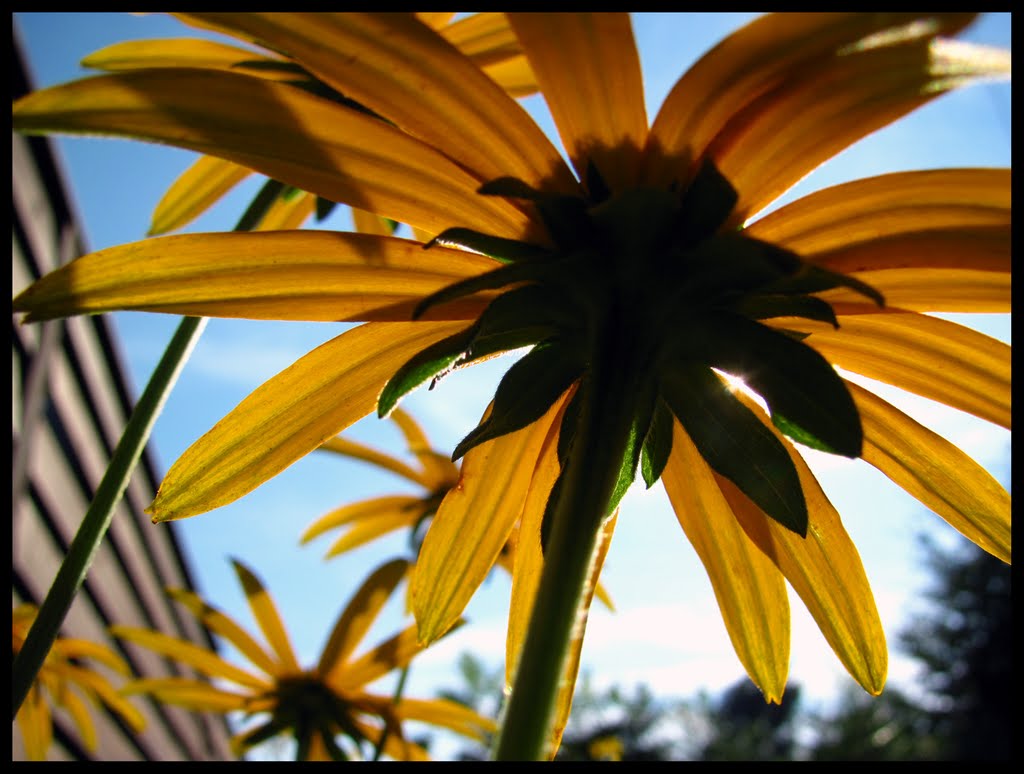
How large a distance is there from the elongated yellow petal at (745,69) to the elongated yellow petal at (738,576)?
0.28m

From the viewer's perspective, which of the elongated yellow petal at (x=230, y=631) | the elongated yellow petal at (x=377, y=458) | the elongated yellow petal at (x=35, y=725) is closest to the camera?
the elongated yellow petal at (x=35, y=725)

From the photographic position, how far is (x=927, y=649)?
54.2ft

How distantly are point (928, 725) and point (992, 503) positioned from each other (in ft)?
62.2

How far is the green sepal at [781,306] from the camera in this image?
1.86 ft

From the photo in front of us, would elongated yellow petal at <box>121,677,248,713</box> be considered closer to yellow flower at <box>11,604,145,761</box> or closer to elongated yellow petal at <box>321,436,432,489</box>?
yellow flower at <box>11,604,145,761</box>

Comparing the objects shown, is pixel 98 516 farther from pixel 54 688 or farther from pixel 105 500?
pixel 54 688

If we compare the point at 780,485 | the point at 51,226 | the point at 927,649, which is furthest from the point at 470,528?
the point at 927,649

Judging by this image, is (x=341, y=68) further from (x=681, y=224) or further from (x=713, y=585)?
(x=713, y=585)

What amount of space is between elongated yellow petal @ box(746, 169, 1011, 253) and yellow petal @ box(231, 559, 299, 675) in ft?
6.27

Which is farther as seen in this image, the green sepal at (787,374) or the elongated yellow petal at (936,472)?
the elongated yellow petal at (936,472)

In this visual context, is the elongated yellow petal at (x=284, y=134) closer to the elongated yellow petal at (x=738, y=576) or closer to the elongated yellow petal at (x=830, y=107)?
the elongated yellow petal at (x=830, y=107)

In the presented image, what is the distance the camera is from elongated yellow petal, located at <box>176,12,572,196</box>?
0.53m

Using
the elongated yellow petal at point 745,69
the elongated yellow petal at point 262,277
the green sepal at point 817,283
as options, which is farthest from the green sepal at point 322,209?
the green sepal at point 817,283

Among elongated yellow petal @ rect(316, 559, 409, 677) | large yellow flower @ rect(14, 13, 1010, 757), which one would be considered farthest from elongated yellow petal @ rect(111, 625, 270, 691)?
large yellow flower @ rect(14, 13, 1010, 757)
